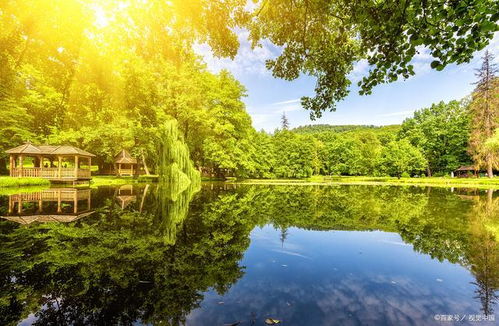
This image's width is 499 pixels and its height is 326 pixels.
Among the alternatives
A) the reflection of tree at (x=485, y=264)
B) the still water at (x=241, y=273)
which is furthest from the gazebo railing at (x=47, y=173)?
the reflection of tree at (x=485, y=264)

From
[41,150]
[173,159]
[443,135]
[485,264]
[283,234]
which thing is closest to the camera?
[485,264]

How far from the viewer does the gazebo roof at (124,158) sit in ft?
138

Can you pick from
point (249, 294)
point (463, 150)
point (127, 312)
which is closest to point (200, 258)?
point (249, 294)

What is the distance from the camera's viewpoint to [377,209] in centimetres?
1098

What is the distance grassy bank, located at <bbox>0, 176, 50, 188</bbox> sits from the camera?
740 inches

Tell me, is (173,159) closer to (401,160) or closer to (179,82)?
(179,82)

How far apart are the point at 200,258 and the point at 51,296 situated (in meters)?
2.10

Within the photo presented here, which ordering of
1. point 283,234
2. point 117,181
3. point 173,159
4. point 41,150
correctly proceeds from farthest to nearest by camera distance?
point 117,181 < point 41,150 < point 173,159 < point 283,234

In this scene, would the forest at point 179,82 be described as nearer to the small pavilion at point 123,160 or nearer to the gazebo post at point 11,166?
the small pavilion at point 123,160

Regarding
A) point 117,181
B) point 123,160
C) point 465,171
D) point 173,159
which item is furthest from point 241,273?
point 465,171

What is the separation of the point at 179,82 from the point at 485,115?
46792mm

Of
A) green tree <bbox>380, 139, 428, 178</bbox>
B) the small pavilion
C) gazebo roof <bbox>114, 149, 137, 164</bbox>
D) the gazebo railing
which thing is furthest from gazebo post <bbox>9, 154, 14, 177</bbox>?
green tree <bbox>380, 139, 428, 178</bbox>

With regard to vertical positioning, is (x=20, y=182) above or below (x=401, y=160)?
below

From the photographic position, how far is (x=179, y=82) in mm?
25328
